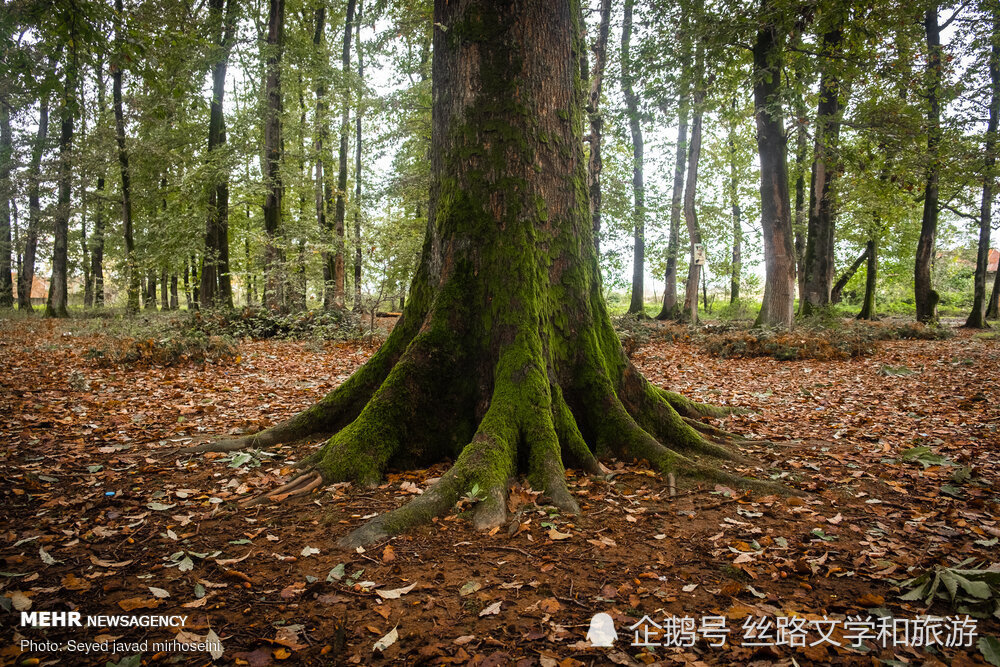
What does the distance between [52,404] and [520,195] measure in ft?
20.6

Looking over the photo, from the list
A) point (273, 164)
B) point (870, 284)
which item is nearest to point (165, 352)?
point (273, 164)

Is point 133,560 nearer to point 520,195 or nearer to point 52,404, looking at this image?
point 520,195

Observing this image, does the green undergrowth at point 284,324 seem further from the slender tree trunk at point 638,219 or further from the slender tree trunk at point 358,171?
the slender tree trunk at point 638,219

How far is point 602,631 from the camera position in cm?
221

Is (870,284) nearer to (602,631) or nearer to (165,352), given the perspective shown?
(602,631)

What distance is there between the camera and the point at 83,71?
5797 millimetres

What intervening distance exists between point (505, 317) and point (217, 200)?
17.5 metres

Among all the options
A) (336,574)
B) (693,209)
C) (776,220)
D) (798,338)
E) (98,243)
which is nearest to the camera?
(336,574)

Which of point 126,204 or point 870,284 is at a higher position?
point 126,204

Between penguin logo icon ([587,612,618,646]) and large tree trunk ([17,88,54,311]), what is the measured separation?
19740 millimetres

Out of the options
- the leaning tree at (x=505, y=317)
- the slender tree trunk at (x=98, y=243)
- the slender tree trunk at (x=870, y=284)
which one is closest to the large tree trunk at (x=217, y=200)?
the slender tree trunk at (x=98, y=243)

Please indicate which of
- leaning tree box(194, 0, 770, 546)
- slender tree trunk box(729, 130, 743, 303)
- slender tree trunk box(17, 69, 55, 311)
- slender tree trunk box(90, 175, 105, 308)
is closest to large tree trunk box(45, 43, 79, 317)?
slender tree trunk box(17, 69, 55, 311)

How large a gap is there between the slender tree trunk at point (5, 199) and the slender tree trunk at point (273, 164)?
872 cm

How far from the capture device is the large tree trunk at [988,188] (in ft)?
36.5
